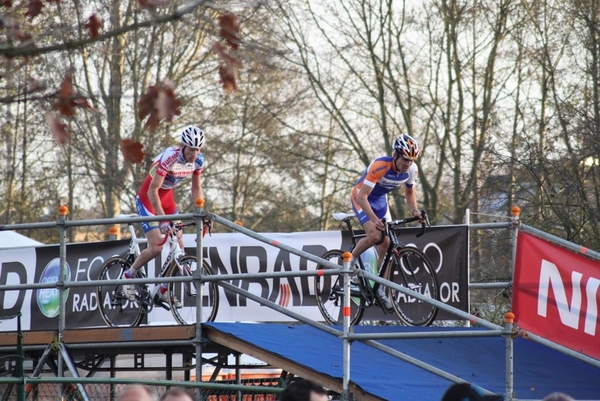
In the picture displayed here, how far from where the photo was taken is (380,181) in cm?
1161

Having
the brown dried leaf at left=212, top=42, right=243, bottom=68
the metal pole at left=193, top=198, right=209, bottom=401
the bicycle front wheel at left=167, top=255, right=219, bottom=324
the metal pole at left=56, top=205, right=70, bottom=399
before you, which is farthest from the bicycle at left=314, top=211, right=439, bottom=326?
the brown dried leaf at left=212, top=42, right=243, bottom=68

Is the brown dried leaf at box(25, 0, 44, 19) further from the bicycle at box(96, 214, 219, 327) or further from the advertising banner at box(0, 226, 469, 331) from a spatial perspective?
the advertising banner at box(0, 226, 469, 331)

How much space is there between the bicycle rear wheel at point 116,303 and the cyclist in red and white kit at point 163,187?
0.59 ft

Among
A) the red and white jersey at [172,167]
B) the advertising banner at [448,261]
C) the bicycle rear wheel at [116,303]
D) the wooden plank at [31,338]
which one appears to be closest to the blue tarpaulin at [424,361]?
the advertising banner at [448,261]

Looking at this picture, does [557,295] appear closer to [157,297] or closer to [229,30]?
[157,297]

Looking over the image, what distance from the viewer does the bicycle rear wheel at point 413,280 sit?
11773 mm

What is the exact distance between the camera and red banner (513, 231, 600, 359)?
356 inches

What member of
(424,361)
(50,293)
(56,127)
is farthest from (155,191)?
(56,127)

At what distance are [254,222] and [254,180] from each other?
1.72 m

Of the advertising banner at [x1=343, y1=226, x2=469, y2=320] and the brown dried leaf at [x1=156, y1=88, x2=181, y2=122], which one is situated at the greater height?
the brown dried leaf at [x1=156, y1=88, x2=181, y2=122]

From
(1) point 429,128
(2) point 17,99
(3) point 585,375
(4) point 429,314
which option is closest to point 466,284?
(4) point 429,314

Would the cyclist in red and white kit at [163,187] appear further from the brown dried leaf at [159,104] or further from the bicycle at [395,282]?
the brown dried leaf at [159,104]

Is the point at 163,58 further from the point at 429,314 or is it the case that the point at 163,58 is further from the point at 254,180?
the point at 429,314

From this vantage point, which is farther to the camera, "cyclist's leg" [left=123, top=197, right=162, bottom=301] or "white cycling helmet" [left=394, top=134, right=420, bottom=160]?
"cyclist's leg" [left=123, top=197, right=162, bottom=301]
